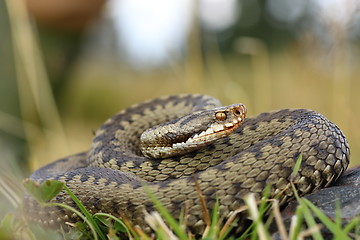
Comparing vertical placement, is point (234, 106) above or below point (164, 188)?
above

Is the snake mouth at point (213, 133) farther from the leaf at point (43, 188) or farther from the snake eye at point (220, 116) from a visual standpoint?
the leaf at point (43, 188)

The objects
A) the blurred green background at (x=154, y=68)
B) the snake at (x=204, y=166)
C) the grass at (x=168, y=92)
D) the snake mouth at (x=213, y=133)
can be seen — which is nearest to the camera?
the grass at (x=168, y=92)

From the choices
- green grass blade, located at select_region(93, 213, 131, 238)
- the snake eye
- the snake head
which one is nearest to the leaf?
green grass blade, located at select_region(93, 213, 131, 238)

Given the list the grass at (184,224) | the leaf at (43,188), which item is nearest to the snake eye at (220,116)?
the grass at (184,224)

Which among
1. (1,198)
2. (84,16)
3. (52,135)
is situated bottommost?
(52,135)

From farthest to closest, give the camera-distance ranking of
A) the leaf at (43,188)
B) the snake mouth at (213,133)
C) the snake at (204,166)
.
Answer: the snake mouth at (213,133) → the snake at (204,166) → the leaf at (43,188)

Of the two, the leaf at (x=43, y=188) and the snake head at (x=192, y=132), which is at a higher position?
the leaf at (x=43, y=188)

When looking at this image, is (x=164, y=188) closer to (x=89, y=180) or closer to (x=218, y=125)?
(x=89, y=180)

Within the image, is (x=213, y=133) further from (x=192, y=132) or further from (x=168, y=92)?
(x=168, y=92)

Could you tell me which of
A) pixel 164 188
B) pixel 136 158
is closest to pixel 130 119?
pixel 136 158
